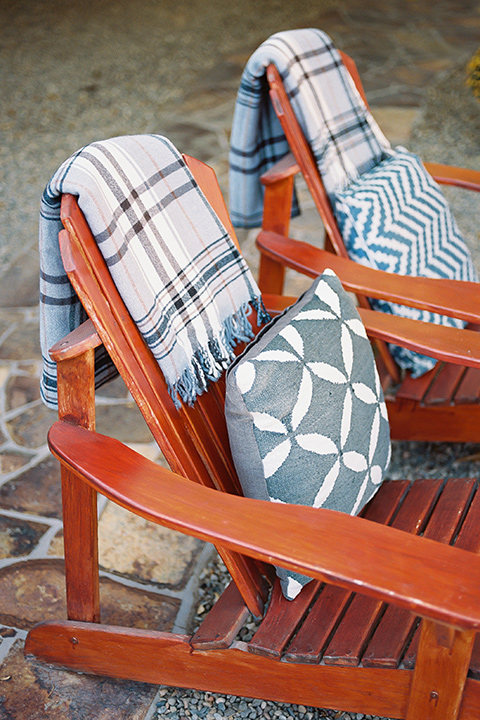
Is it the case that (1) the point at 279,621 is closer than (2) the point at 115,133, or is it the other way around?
(1) the point at 279,621

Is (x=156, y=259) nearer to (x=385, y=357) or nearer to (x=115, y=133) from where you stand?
(x=385, y=357)

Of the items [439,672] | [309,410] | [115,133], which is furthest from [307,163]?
[115,133]

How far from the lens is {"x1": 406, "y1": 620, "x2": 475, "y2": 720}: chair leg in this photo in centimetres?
104

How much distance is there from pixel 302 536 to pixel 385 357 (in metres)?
0.99

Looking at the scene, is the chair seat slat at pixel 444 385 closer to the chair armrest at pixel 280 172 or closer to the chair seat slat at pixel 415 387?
the chair seat slat at pixel 415 387

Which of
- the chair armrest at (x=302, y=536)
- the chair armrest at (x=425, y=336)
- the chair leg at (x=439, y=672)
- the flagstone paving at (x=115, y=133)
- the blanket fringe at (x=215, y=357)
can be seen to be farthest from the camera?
the flagstone paving at (x=115, y=133)

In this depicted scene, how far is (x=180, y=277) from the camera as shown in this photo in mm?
1349

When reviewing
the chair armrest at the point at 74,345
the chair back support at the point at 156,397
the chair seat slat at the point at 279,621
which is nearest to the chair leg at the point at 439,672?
the chair seat slat at the point at 279,621

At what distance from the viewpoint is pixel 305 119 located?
1.89 metres

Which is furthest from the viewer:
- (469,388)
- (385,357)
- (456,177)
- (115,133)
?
(115,133)

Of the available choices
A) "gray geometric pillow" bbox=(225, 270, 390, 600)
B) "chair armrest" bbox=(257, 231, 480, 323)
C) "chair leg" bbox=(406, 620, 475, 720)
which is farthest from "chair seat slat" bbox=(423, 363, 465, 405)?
"chair leg" bbox=(406, 620, 475, 720)

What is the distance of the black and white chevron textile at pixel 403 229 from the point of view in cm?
189

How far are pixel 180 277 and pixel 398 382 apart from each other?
87 centimetres

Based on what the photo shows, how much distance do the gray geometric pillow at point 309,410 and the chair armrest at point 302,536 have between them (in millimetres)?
151
